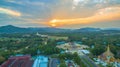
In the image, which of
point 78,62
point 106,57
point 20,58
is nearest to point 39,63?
point 20,58

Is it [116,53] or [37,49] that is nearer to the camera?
[116,53]

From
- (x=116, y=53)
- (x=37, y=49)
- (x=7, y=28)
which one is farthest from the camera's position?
(x=7, y=28)

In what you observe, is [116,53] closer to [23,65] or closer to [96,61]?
[96,61]

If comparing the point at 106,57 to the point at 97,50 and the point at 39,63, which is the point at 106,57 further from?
the point at 39,63

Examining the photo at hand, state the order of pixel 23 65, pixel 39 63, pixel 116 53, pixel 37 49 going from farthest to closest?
pixel 37 49
pixel 116 53
pixel 39 63
pixel 23 65

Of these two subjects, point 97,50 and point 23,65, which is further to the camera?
point 97,50

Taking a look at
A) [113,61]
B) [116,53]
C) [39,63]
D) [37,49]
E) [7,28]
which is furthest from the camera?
[7,28]

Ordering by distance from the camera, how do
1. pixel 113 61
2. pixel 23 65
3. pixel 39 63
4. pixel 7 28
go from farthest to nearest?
pixel 7 28, pixel 113 61, pixel 39 63, pixel 23 65

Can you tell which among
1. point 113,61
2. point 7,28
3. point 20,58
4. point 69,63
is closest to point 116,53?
point 113,61
